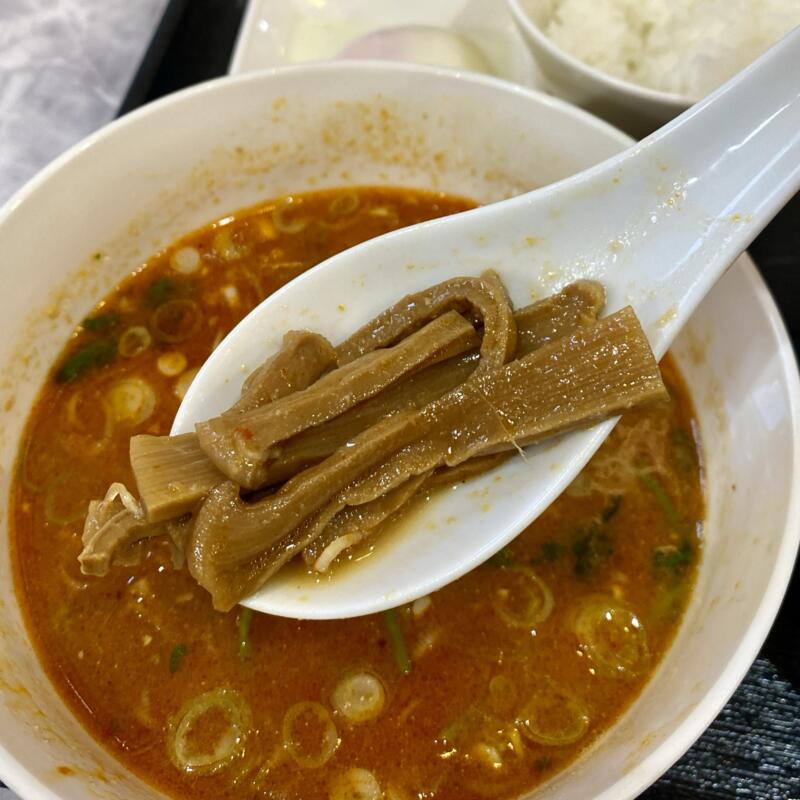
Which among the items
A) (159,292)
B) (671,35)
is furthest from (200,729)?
(671,35)

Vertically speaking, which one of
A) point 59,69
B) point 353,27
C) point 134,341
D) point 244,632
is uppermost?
point 59,69

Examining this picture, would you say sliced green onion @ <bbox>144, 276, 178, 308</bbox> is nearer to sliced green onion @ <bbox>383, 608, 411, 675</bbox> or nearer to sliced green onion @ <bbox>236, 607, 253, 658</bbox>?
sliced green onion @ <bbox>236, 607, 253, 658</bbox>

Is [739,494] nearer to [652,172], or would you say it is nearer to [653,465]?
[653,465]

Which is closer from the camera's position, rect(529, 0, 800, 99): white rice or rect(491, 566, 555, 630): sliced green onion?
rect(491, 566, 555, 630): sliced green onion

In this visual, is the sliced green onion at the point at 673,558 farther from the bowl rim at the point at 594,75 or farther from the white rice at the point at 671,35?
the white rice at the point at 671,35

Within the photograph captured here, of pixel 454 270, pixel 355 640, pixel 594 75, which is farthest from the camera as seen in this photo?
pixel 594 75

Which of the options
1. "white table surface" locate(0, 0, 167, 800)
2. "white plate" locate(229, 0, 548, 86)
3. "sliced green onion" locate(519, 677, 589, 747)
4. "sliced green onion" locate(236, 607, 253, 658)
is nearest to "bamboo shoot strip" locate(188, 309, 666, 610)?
"sliced green onion" locate(236, 607, 253, 658)

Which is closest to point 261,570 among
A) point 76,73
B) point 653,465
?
point 653,465

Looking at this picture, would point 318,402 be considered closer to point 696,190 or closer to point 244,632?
point 244,632

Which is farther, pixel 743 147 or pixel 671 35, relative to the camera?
pixel 671 35
